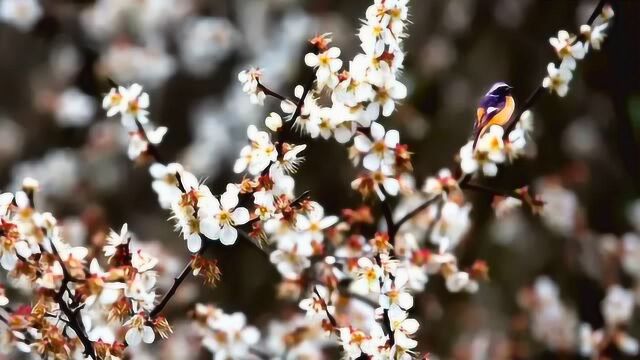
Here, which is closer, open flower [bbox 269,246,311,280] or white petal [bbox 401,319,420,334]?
white petal [bbox 401,319,420,334]

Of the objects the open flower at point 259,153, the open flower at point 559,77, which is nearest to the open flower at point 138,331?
the open flower at point 259,153

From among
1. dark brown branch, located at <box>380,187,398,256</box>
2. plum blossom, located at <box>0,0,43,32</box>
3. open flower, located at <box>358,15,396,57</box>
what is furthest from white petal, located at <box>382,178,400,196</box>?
plum blossom, located at <box>0,0,43,32</box>

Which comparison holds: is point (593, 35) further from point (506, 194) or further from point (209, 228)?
point (209, 228)

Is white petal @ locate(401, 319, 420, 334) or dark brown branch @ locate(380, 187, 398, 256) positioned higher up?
dark brown branch @ locate(380, 187, 398, 256)

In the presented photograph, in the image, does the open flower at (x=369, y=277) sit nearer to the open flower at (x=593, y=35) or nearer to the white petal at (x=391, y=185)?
the white petal at (x=391, y=185)

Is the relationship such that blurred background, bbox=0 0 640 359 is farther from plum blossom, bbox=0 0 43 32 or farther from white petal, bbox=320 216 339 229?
white petal, bbox=320 216 339 229

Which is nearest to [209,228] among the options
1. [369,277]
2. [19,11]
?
[369,277]

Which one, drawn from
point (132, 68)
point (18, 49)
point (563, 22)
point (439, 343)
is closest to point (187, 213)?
point (439, 343)

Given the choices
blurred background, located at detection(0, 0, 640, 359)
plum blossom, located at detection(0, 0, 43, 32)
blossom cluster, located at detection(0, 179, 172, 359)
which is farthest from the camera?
plum blossom, located at detection(0, 0, 43, 32)
